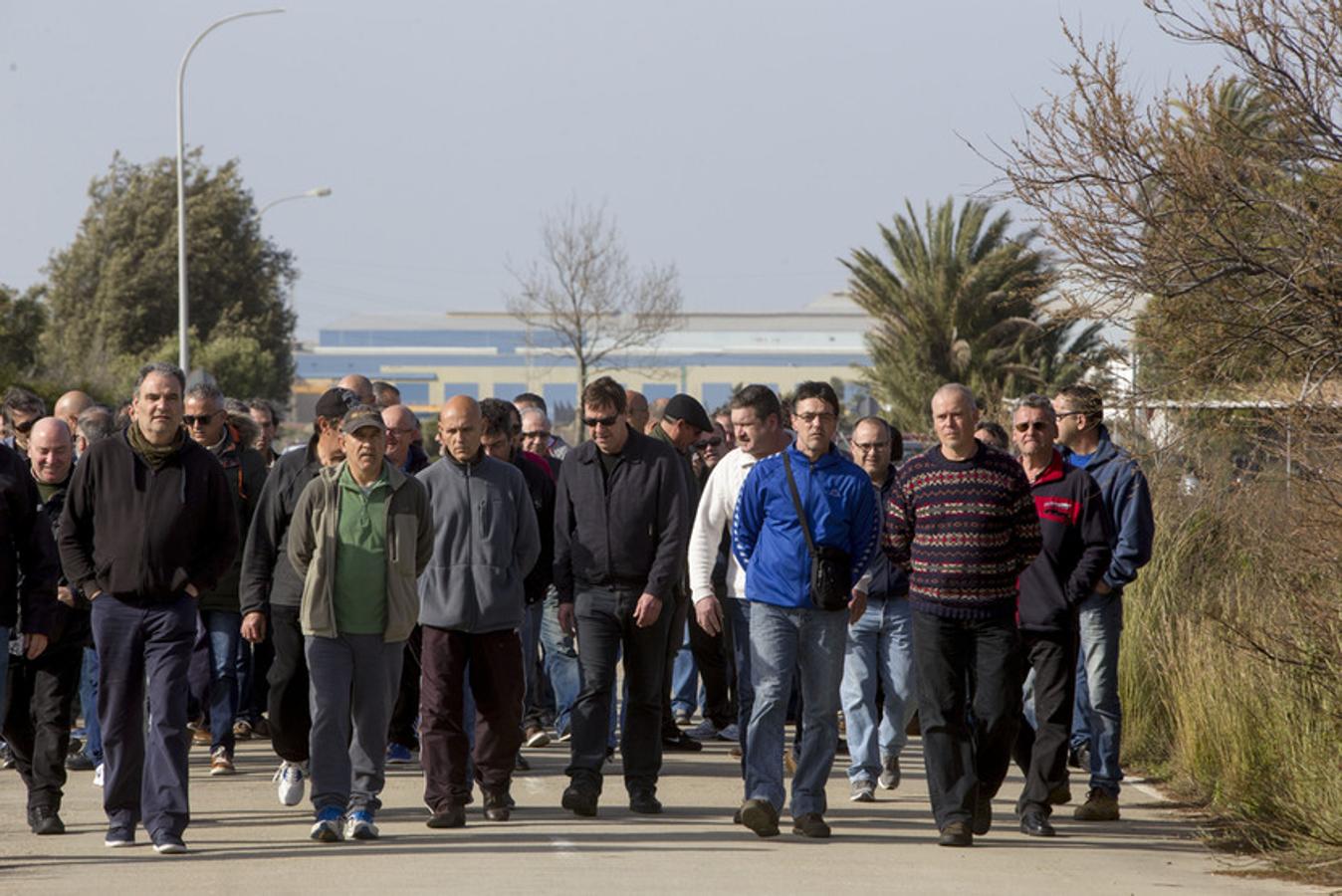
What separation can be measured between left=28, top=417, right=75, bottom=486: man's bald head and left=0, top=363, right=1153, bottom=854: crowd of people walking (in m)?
0.02

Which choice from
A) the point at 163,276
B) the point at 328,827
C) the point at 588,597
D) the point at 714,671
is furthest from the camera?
the point at 163,276

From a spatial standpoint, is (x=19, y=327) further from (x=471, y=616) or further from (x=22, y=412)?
(x=471, y=616)

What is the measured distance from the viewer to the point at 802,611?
9.21 m

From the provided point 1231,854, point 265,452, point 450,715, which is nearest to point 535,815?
point 450,715

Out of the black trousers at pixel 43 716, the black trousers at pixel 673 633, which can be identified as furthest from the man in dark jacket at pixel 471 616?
the black trousers at pixel 43 716

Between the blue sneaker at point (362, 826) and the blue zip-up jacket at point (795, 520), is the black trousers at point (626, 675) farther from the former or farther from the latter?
the blue sneaker at point (362, 826)

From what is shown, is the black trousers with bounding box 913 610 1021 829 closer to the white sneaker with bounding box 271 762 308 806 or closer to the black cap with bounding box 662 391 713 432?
the white sneaker with bounding box 271 762 308 806

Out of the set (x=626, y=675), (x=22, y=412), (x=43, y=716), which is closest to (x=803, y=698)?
(x=626, y=675)

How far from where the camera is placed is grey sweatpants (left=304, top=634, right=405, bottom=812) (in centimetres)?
884

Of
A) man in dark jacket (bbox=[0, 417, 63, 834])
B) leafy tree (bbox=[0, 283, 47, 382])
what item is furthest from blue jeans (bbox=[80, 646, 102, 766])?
leafy tree (bbox=[0, 283, 47, 382])

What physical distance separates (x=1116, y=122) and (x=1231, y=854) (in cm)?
410

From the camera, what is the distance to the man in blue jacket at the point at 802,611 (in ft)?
30.0

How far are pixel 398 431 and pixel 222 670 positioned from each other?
171 centimetres

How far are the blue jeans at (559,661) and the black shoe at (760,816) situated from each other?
311cm
